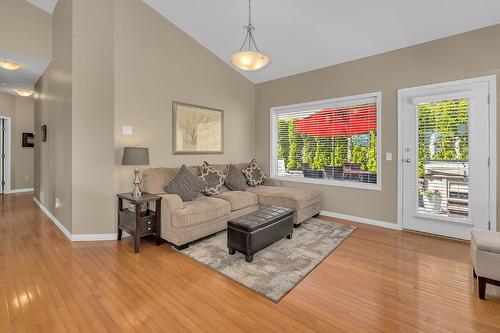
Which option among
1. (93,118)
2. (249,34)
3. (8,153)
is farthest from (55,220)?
(8,153)

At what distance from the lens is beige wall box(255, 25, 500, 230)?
10.9 feet

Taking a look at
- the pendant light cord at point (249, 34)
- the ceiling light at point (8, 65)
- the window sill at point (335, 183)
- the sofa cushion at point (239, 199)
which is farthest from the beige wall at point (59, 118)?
the window sill at point (335, 183)

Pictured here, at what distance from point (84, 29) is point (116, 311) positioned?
A: 11.6 ft

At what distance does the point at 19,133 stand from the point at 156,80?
5919mm

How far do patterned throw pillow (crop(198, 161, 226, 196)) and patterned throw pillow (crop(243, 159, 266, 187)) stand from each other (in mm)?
718

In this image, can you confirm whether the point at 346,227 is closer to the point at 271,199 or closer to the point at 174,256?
the point at 271,199

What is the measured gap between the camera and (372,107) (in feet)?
14.0

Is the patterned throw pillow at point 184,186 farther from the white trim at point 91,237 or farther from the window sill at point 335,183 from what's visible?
the window sill at point 335,183

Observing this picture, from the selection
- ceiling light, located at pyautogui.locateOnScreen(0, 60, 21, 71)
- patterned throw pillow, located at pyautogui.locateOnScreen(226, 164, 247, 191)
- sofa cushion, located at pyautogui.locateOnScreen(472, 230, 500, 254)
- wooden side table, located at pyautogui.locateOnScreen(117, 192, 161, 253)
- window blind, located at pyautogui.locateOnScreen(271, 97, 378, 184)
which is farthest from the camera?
patterned throw pillow, located at pyautogui.locateOnScreen(226, 164, 247, 191)

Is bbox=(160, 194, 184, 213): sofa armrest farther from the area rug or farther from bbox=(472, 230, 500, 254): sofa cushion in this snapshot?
bbox=(472, 230, 500, 254): sofa cushion

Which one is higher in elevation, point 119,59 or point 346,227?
point 119,59

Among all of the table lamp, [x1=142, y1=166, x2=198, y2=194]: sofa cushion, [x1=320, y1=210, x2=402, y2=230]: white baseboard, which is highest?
the table lamp

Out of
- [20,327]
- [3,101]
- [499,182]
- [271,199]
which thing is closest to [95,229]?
[20,327]

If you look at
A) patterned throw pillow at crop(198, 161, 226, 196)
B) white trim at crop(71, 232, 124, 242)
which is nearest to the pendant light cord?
patterned throw pillow at crop(198, 161, 226, 196)
